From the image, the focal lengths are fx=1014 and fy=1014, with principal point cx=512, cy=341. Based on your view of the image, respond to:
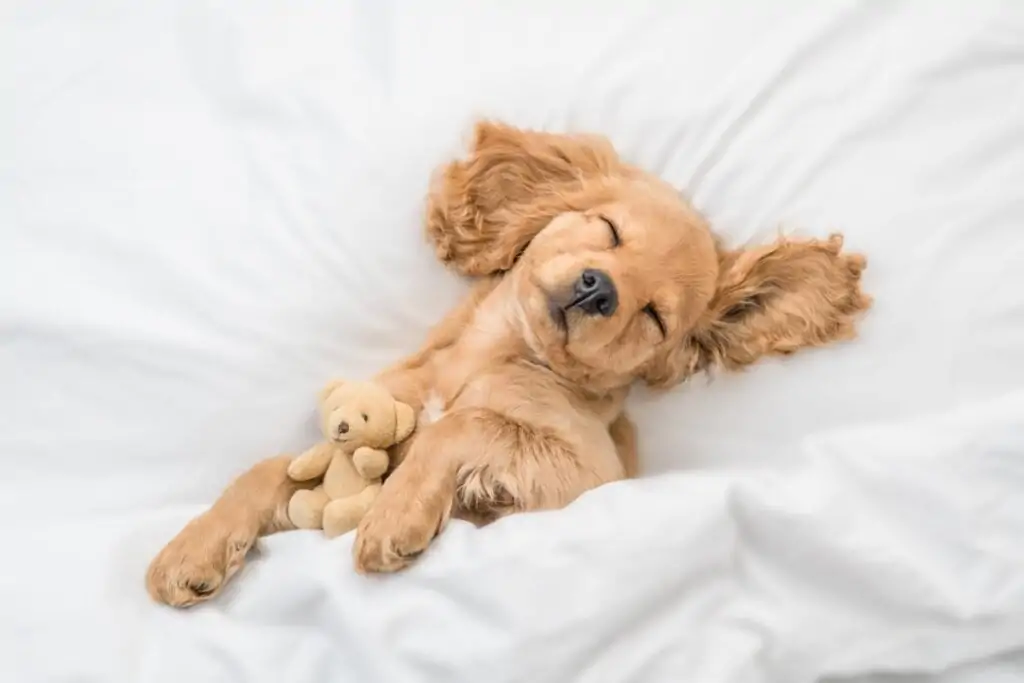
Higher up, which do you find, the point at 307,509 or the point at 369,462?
the point at 369,462

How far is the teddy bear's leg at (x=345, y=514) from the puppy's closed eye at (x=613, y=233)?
454 millimetres

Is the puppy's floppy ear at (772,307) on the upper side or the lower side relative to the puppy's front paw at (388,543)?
upper

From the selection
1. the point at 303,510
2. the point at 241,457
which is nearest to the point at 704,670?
the point at 303,510

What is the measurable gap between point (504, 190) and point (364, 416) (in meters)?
0.43

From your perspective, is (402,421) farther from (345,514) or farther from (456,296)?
(456,296)

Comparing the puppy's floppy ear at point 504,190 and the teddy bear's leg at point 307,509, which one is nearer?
the teddy bear's leg at point 307,509

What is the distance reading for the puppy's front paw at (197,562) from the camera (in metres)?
1.22

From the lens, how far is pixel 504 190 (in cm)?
154

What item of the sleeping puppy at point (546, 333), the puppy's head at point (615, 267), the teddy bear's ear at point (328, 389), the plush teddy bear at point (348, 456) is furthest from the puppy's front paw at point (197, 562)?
the puppy's head at point (615, 267)

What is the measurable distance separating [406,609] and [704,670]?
35cm

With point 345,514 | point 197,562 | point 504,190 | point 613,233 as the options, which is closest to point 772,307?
point 613,233

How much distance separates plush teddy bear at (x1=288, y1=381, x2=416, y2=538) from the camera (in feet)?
4.28

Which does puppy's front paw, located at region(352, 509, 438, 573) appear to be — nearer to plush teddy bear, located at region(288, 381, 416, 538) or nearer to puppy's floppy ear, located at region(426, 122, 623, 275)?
plush teddy bear, located at region(288, 381, 416, 538)

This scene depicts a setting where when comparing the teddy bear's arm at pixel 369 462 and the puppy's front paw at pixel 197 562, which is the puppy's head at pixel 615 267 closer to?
the teddy bear's arm at pixel 369 462
